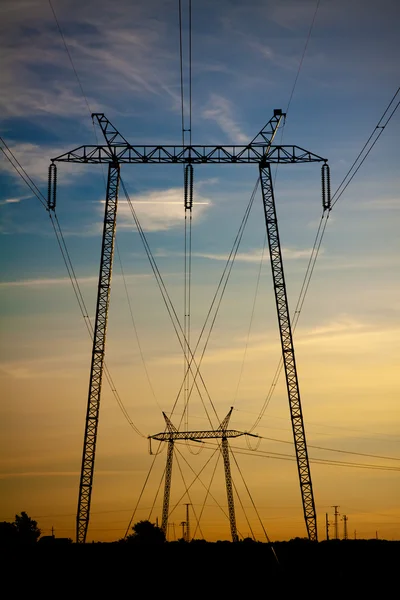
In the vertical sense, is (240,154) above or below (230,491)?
above

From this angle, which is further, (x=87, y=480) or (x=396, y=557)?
(x=87, y=480)

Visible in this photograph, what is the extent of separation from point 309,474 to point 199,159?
98.7 feet

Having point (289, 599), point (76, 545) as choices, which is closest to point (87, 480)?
point (76, 545)

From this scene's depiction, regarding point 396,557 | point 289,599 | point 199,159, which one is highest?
point 199,159

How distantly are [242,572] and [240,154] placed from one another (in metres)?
42.5

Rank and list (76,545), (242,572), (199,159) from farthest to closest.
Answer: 1. (199,159)
2. (76,545)
3. (242,572)

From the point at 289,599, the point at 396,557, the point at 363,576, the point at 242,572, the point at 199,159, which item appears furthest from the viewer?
the point at 199,159

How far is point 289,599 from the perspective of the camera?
53.4 m

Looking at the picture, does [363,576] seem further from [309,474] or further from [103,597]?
[309,474]

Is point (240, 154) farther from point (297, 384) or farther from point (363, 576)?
point (363, 576)

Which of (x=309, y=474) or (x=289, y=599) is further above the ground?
(x=309, y=474)

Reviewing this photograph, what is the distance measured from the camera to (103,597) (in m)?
56.3

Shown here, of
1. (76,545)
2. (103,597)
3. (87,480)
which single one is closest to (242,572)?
(103,597)

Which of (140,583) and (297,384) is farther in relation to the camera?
(297,384)
